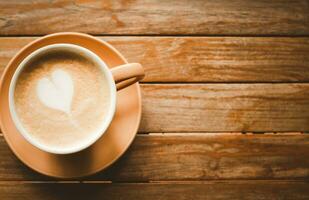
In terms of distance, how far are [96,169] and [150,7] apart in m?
0.44

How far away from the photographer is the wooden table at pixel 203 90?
0.92 metres

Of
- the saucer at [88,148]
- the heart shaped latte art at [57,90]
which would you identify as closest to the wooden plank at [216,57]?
the saucer at [88,148]

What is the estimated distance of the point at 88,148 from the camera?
800 millimetres

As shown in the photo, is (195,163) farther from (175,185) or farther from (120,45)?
(120,45)

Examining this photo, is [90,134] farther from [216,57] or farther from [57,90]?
[216,57]

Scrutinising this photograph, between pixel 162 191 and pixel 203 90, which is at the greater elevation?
pixel 203 90

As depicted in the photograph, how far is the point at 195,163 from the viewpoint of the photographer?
0.92 m

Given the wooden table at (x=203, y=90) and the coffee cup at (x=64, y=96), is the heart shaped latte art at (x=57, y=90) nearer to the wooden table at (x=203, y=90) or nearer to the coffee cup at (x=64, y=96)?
the coffee cup at (x=64, y=96)

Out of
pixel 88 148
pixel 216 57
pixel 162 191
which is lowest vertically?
pixel 162 191

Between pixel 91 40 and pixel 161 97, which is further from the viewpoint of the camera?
pixel 161 97

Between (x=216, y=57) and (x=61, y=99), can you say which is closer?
(x=61, y=99)

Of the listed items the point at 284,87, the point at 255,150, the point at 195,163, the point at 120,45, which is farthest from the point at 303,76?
the point at 120,45

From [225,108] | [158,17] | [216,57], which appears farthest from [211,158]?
[158,17]

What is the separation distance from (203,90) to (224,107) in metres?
0.07
